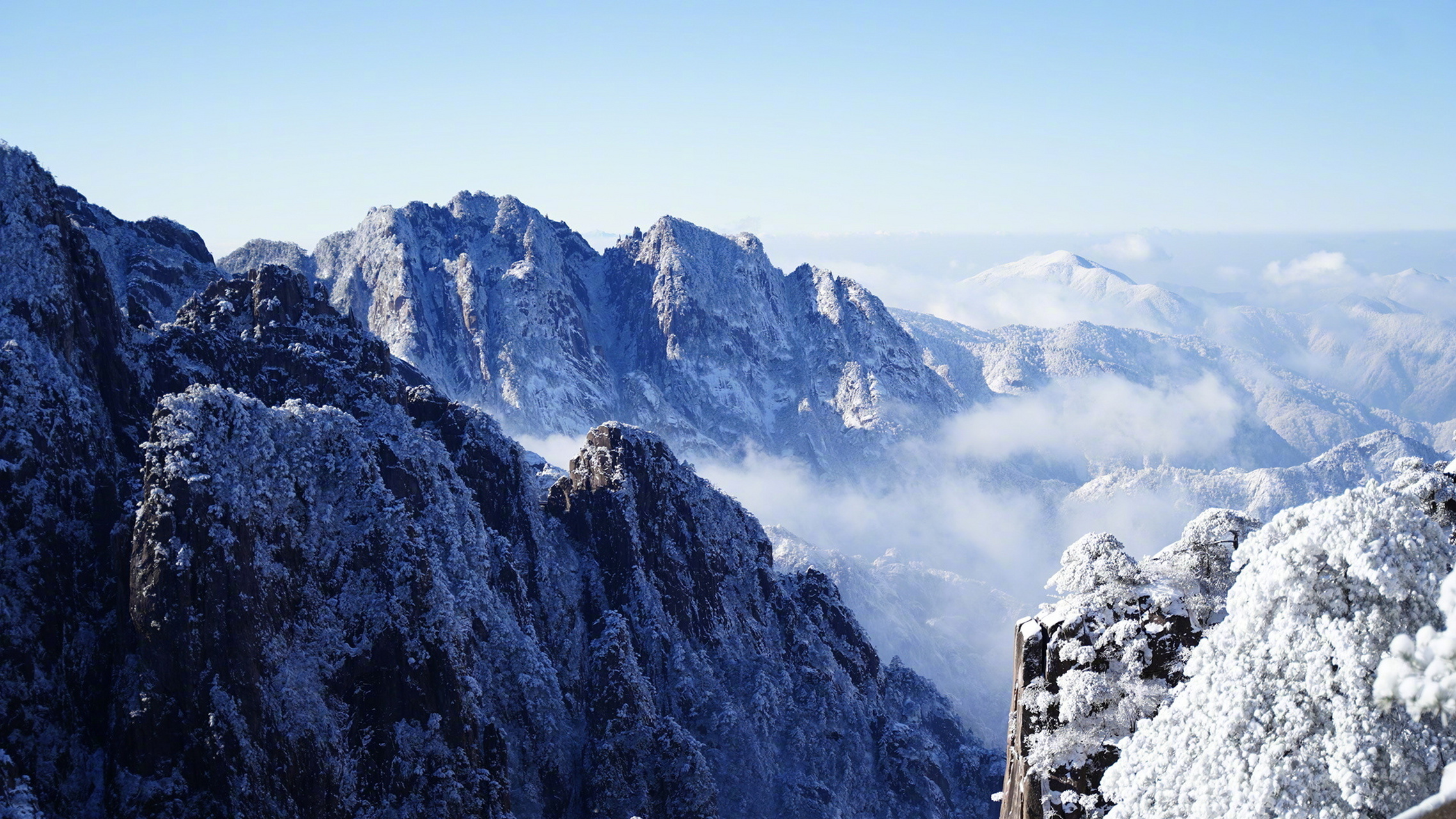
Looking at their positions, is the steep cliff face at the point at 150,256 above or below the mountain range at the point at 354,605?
above

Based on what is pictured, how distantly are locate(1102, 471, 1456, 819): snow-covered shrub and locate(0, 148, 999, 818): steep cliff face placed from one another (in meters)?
58.1

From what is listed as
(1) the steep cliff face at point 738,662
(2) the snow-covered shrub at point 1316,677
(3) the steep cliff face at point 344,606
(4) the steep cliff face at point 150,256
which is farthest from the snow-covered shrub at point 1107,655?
(4) the steep cliff face at point 150,256

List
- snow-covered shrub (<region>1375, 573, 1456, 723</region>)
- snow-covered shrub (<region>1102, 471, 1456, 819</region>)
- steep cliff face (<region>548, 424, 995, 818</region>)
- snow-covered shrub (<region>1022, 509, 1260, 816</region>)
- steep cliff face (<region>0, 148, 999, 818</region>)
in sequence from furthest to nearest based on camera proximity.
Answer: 1. steep cliff face (<region>548, 424, 995, 818</region>)
2. steep cliff face (<region>0, 148, 999, 818</region>)
3. snow-covered shrub (<region>1022, 509, 1260, 816</region>)
4. snow-covered shrub (<region>1102, 471, 1456, 819</region>)
5. snow-covered shrub (<region>1375, 573, 1456, 723</region>)

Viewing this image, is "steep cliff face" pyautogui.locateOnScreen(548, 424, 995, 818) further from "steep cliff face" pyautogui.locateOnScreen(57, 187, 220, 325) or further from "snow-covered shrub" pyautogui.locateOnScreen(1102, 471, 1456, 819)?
"steep cliff face" pyautogui.locateOnScreen(57, 187, 220, 325)

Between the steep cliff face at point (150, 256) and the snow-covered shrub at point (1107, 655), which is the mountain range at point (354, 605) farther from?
the steep cliff face at point (150, 256)

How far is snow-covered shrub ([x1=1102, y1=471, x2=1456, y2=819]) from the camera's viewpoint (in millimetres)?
16250

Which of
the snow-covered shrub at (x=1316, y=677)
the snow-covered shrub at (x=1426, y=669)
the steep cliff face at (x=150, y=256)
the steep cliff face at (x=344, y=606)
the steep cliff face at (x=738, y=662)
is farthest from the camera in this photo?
the steep cliff face at (x=150, y=256)

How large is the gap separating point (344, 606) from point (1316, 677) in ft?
235

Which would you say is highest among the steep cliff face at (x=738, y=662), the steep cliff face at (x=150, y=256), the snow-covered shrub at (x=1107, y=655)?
the steep cliff face at (x=150, y=256)

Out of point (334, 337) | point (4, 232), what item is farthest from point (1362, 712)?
point (334, 337)

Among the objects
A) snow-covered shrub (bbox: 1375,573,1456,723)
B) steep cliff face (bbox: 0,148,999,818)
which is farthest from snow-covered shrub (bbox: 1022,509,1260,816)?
steep cliff face (bbox: 0,148,999,818)

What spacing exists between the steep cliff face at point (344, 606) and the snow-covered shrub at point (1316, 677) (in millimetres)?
58083

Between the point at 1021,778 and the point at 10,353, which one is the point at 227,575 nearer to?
the point at 10,353

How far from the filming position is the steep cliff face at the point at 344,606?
62438 mm
